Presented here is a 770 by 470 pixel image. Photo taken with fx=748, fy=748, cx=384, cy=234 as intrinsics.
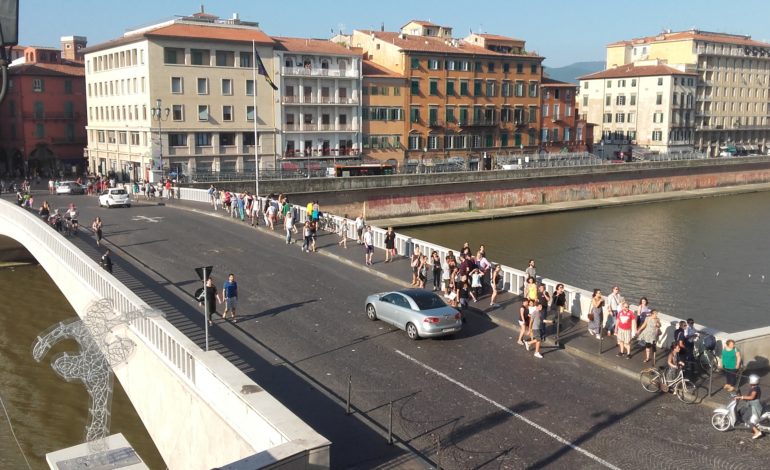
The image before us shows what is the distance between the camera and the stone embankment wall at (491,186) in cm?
5900

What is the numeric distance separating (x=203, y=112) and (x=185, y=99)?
1931 millimetres

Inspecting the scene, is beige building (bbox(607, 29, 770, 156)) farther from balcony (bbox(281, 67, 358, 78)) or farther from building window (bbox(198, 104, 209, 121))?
building window (bbox(198, 104, 209, 121))

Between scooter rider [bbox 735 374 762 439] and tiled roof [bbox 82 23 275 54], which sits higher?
tiled roof [bbox 82 23 275 54]

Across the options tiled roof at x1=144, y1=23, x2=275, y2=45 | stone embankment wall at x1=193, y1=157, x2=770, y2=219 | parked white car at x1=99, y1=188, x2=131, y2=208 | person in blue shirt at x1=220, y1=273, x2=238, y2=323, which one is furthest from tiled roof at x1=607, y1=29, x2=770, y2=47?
person in blue shirt at x1=220, y1=273, x2=238, y2=323

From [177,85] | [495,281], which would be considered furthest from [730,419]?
[177,85]

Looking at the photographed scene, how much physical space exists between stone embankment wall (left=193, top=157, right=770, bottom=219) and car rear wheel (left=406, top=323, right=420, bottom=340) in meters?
38.2

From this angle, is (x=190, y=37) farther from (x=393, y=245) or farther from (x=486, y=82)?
(x=393, y=245)

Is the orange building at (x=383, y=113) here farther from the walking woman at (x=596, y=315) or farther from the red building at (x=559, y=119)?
the walking woman at (x=596, y=315)

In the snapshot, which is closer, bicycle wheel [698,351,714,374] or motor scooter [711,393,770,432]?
motor scooter [711,393,770,432]

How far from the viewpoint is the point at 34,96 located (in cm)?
7456

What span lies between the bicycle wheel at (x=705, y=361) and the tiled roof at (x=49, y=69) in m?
72.8

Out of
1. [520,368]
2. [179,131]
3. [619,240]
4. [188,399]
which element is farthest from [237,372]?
[179,131]

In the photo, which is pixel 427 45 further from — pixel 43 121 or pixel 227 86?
pixel 43 121

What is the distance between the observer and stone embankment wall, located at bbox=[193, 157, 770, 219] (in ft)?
194
